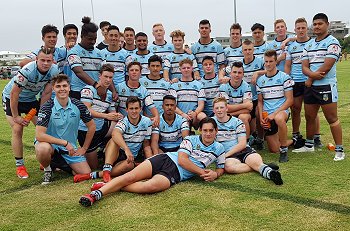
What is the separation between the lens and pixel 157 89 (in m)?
6.24

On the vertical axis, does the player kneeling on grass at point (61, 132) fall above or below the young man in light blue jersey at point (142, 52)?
below

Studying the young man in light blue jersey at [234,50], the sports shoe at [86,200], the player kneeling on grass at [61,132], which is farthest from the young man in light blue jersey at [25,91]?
the young man in light blue jersey at [234,50]

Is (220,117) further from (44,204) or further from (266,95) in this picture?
(44,204)

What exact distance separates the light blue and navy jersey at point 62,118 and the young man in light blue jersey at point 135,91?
2.88 feet

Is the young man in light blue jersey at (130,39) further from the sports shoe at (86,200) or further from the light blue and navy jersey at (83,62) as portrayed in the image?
the sports shoe at (86,200)

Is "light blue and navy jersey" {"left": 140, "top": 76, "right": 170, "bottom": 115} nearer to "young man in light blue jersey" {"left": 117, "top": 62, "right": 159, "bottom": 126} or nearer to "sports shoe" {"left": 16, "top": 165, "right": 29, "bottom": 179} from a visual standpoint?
"young man in light blue jersey" {"left": 117, "top": 62, "right": 159, "bottom": 126}

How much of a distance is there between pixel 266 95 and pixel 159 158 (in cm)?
225

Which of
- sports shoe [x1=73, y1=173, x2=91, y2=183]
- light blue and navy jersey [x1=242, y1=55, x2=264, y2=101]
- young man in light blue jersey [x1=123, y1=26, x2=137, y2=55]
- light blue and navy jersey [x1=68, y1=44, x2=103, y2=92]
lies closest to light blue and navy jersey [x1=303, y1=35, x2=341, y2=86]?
light blue and navy jersey [x1=242, y1=55, x2=264, y2=101]

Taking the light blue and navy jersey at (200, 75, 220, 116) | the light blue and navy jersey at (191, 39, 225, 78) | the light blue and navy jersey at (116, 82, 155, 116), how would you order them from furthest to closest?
the light blue and navy jersey at (191, 39, 225, 78)
the light blue and navy jersey at (200, 75, 220, 116)
the light blue and navy jersey at (116, 82, 155, 116)

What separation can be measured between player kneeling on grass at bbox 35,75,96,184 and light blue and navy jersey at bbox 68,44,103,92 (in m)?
0.92

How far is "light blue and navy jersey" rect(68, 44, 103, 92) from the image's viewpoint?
5.91 m

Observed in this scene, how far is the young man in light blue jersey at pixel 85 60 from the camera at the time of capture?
588 cm

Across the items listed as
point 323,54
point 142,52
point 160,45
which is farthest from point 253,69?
point 142,52

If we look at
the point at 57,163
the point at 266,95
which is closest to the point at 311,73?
the point at 266,95
